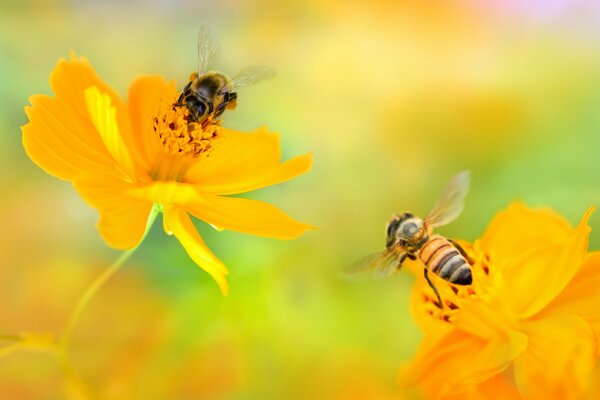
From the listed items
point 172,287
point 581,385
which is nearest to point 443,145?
point 172,287

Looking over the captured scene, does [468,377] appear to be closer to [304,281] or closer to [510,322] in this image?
[510,322]

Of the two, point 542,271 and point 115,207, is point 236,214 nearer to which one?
point 115,207

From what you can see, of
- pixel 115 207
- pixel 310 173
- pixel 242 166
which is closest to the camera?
pixel 115 207

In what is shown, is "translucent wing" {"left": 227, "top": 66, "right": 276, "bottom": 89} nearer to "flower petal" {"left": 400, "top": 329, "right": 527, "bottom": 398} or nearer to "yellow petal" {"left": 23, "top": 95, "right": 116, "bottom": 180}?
Result: "yellow petal" {"left": 23, "top": 95, "right": 116, "bottom": 180}

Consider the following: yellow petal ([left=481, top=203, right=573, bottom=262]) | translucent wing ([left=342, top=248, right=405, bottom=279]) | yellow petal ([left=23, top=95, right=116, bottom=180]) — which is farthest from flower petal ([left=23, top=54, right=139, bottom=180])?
yellow petal ([left=481, top=203, right=573, bottom=262])

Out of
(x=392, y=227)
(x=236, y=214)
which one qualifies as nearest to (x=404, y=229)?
(x=392, y=227)
